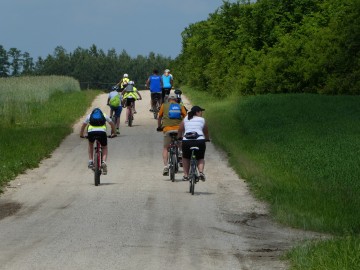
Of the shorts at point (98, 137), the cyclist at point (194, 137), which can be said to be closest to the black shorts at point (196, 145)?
the cyclist at point (194, 137)

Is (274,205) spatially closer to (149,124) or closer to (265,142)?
(265,142)

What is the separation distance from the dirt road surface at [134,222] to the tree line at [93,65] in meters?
118

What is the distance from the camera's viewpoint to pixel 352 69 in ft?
141

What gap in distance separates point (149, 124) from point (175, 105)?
1560 centimetres

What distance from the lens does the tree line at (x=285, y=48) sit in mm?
43438

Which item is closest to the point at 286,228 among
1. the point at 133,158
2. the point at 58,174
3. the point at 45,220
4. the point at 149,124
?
the point at 45,220

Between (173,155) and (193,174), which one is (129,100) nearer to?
(173,155)

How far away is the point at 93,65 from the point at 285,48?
10541 centimetres

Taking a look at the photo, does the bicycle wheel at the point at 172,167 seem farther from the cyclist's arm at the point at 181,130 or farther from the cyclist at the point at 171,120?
the cyclist's arm at the point at 181,130

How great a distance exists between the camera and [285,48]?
45.6 m

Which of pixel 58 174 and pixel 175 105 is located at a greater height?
pixel 175 105

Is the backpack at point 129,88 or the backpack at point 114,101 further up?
the backpack at point 129,88

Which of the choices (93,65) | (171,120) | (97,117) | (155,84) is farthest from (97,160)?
(93,65)

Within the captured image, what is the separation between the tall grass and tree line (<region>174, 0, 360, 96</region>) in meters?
9.25
